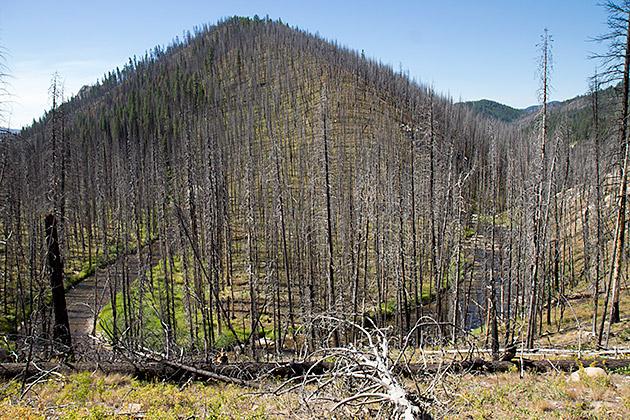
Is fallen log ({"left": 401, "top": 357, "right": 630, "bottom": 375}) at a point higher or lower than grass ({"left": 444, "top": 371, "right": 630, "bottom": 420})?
lower

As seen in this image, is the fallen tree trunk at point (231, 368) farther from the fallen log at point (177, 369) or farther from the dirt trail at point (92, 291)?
the dirt trail at point (92, 291)

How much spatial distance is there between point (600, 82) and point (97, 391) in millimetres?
17486

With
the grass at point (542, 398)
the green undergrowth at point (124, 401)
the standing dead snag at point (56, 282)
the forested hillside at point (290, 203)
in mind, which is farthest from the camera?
the forested hillside at point (290, 203)

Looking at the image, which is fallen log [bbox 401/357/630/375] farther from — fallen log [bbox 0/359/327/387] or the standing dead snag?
the standing dead snag

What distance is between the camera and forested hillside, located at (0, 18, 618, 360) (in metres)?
19.1

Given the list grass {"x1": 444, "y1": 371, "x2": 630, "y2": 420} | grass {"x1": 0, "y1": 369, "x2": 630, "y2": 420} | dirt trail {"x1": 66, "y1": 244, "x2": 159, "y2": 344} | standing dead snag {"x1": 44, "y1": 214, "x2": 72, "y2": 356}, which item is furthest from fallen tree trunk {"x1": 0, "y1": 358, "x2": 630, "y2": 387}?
dirt trail {"x1": 66, "y1": 244, "x2": 159, "y2": 344}

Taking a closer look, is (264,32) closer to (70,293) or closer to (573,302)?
(70,293)

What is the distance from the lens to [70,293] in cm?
3578

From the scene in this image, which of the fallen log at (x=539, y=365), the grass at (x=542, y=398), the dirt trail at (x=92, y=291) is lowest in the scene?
the dirt trail at (x=92, y=291)

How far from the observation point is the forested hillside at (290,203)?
62.8ft

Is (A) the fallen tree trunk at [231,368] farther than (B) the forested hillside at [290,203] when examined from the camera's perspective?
No

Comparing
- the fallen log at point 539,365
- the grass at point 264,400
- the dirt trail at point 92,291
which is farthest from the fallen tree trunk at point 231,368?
→ the dirt trail at point 92,291

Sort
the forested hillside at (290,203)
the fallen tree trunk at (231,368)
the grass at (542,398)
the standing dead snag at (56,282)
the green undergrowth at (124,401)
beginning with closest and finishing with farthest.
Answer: the green undergrowth at (124,401) < the grass at (542,398) < the fallen tree trunk at (231,368) < the standing dead snag at (56,282) < the forested hillside at (290,203)

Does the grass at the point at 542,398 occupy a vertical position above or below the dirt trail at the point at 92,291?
above
